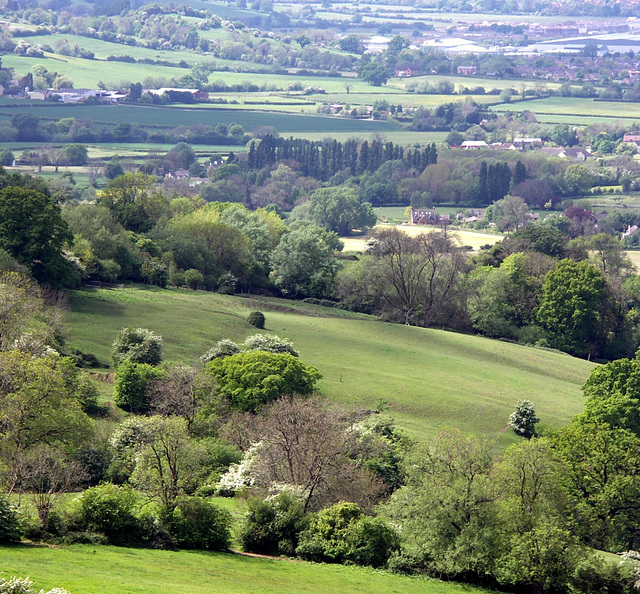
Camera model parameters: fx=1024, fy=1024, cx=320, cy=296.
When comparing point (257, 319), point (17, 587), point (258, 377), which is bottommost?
point (257, 319)

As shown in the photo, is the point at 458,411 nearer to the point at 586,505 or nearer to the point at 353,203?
the point at 586,505

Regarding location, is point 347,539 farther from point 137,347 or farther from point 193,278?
point 193,278

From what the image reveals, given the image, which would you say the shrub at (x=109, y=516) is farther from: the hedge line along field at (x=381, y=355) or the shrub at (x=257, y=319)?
the shrub at (x=257, y=319)

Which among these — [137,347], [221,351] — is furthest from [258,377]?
[137,347]

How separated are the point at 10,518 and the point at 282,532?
1308 cm

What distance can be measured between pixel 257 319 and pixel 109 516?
4575 centimetres

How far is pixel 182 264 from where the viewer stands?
355 ft

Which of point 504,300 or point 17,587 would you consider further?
point 504,300

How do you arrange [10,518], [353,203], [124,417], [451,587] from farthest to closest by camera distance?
[353,203] → [124,417] → [451,587] → [10,518]

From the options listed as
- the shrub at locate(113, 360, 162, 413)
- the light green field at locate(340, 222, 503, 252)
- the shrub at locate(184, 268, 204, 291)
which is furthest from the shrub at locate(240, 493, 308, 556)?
the light green field at locate(340, 222, 503, 252)

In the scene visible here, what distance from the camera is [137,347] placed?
72938mm

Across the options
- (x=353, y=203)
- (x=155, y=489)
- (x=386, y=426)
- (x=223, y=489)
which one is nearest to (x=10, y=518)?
(x=155, y=489)

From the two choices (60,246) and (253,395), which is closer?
(253,395)

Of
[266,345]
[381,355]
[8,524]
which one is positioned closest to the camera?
[8,524]
